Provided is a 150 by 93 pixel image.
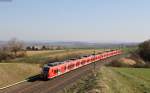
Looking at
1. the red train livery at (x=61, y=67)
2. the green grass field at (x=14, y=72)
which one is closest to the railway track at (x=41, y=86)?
the red train livery at (x=61, y=67)

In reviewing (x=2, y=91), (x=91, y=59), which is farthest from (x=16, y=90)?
(x=91, y=59)

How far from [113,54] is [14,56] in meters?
44.2

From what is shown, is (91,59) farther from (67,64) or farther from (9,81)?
(9,81)

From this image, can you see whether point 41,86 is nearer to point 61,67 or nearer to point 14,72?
point 14,72

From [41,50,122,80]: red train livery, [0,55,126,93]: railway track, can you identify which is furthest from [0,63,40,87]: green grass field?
[41,50,122,80]: red train livery

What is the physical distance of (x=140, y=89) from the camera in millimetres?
46281

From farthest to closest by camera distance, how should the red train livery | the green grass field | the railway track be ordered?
the red train livery → the green grass field → the railway track

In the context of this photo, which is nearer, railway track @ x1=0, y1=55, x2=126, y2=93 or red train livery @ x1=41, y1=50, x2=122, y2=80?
railway track @ x1=0, y1=55, x2=126, y2=93

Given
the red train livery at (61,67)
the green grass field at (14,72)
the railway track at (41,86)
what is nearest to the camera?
the railway track at (41,86)

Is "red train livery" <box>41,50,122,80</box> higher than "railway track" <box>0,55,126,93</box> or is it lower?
higher

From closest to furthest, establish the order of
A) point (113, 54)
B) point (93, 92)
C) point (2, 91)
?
point (93, 92), point (2, 91), point (113, 54)

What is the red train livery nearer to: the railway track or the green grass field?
the railway track

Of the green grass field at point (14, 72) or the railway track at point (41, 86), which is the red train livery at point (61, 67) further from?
the green grass field at point (14, 72)

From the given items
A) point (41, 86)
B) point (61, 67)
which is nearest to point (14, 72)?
point (61, 67)
